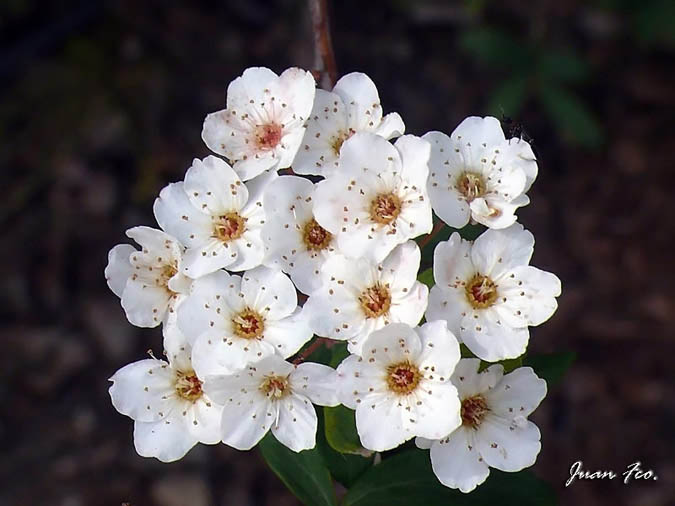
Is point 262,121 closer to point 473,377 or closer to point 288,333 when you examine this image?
point 288,333

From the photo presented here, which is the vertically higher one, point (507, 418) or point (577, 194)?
point (507, 418)

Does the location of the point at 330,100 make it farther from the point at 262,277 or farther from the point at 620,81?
the point at 620,81

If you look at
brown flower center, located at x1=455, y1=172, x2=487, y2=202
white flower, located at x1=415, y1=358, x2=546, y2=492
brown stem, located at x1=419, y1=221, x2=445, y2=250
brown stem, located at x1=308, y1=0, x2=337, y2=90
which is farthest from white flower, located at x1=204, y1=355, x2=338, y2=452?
brown stem, located at x1=308, y1=0, x2=337, y2=90

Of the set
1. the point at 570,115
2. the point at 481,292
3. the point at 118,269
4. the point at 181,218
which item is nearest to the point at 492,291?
the point at 481,292

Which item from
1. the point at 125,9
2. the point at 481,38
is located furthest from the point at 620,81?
the point at 125,9

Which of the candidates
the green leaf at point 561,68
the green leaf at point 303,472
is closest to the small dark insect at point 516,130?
the green leaf at point 303,472

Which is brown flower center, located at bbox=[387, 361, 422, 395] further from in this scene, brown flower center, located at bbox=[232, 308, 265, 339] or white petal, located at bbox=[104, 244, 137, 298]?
white petal, located at bbox=[104, 244, 137, 298]

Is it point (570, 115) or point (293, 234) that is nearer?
point (293, 234)
